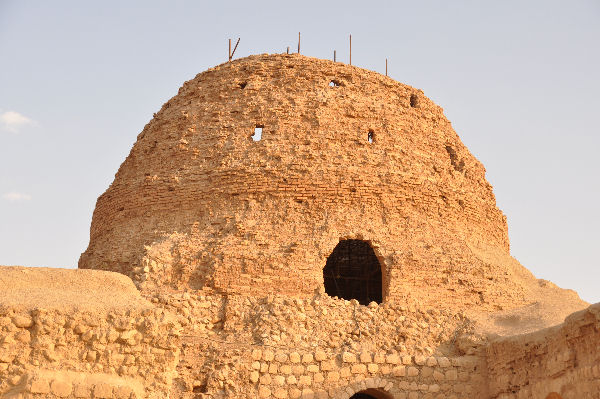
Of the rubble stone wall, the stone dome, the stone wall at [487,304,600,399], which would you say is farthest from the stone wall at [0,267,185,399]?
the stone wall at [487,304,600,399]

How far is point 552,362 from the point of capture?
10836 millimetres

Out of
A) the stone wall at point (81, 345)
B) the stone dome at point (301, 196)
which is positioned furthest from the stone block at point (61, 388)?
the stone dome at point (301, 196)

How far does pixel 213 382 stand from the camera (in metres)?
10.9

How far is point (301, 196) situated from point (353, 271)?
2927 mm

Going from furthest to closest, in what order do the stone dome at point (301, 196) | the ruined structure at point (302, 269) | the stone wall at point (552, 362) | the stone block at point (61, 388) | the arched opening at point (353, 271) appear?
the arched opening at point (353, 271) < the stone dome at point (301, 196) < the ruined structure at point (302, 269) < the stone wall at point (552, 362) < the stone block at point (61, 388)

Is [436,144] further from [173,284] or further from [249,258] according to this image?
[173,284]

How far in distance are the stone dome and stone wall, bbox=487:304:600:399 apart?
5.19ft

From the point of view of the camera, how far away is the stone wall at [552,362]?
32.7 ft

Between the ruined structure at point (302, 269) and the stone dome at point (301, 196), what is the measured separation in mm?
37

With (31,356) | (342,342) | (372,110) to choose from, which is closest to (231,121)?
(372,110)

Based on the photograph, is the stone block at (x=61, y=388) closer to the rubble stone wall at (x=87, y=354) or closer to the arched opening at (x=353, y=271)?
the rubble stone wall at (x=87, y=354)

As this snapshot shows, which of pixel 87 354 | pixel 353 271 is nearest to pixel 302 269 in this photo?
pixel 353 271

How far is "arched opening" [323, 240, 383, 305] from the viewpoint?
1538 cm

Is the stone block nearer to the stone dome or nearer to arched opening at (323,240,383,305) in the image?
the stone dome
